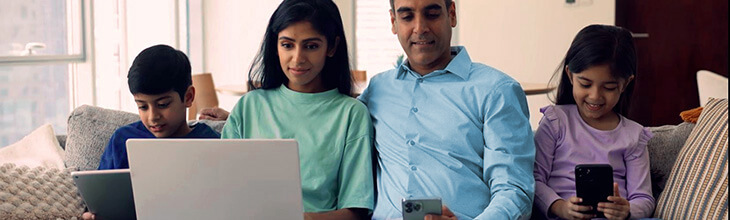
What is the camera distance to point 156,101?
7.22 ft

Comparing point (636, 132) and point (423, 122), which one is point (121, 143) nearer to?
point (423, 122)

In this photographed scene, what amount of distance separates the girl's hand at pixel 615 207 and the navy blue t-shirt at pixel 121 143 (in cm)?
100

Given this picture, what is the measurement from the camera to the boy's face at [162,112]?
2191mm

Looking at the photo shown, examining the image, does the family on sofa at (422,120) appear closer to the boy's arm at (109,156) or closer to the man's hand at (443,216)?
the boy's arm at (109,156)

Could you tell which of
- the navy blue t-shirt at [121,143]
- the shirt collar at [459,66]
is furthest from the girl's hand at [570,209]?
the navy blue t-shirt at [121,143]

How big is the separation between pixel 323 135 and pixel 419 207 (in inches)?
15.3

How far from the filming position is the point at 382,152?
7.06 feet

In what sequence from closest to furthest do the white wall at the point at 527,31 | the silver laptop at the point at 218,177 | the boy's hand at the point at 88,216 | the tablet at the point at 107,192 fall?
1. the silver laptop at the point at 218,177
2. the tablet at the point at 107,192
3. the boy's hand at the point at 88,216
4. the white wall at the point at 527,31

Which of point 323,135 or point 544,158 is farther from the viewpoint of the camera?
point 544,158

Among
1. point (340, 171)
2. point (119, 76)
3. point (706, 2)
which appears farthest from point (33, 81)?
point (706, 2)

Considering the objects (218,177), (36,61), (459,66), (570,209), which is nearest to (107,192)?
(218,177)

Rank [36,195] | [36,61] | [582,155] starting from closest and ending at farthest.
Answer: [36,195] < [582,155] < [36,61]

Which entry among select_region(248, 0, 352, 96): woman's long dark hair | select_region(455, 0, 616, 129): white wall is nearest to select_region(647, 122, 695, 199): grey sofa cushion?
select_region(248, 0, 352, 96): woman's long dark hair

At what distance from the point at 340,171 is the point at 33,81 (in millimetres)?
3759
